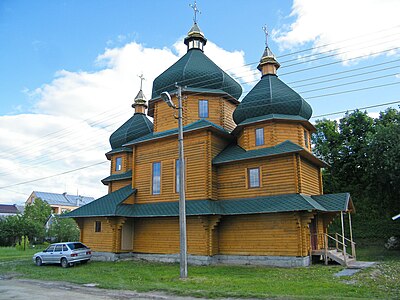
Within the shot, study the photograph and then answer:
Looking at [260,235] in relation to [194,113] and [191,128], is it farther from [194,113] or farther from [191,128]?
[194,113]

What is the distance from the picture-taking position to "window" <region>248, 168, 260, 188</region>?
58.6 feet

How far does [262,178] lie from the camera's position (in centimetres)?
1766

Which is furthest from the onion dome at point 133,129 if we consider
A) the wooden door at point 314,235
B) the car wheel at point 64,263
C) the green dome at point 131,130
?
the wooden door at point 314,235

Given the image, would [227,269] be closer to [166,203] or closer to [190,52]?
[166,203]

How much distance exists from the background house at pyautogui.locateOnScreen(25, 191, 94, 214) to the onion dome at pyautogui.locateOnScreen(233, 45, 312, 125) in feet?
212

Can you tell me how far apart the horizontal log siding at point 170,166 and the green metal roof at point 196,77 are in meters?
3.59

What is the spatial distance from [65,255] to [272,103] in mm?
13573

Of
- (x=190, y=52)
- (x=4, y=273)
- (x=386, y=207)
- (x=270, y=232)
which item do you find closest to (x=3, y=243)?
(x=4, y=273)

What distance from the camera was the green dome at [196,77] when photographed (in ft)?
69.9

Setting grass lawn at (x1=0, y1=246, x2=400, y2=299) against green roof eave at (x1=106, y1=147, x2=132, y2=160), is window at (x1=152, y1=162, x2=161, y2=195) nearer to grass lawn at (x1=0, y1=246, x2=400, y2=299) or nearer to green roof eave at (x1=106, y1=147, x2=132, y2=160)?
grass lawn at (x1=0, y1=246, x2=400, y2=299)

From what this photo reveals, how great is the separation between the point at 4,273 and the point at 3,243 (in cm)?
3447

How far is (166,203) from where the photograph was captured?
64.4 ft

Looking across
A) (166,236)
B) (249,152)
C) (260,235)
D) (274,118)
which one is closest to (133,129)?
(166,236)

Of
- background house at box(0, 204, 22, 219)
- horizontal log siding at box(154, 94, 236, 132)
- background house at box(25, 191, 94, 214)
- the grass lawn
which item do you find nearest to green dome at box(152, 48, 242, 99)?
horizontal log siding at box(154, 94, 236, 132)
